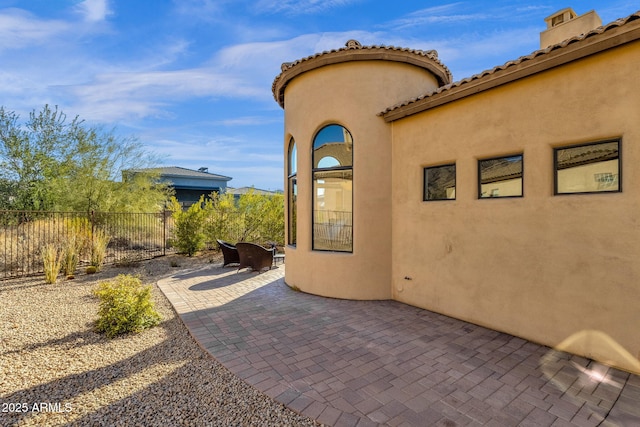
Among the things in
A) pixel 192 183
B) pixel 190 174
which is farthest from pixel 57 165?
pixel 190 174

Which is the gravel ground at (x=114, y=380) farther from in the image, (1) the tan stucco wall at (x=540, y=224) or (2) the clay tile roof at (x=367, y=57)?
(2) the clay tile roof at (x=367, y=57)

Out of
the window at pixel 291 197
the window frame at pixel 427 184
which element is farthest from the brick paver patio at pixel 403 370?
the window at pixel 291 197

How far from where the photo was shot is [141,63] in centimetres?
984

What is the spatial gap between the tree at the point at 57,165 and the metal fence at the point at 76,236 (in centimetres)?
199

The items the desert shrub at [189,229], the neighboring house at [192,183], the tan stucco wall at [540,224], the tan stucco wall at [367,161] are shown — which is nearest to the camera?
the tan stucco wall at [540,224]

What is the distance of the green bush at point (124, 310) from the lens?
500 cm

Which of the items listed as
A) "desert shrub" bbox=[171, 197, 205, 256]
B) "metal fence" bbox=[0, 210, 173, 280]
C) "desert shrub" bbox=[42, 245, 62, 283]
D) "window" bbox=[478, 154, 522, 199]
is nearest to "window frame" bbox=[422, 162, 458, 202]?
"window" bbox=[478, 154, 522, 199]

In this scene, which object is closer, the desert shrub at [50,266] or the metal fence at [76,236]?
the desert shrub at [50,266]

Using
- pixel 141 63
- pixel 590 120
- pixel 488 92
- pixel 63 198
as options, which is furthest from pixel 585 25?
pixel 63 198

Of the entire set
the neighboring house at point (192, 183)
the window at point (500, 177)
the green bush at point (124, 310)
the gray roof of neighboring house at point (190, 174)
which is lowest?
the green bush at point (124, 310)

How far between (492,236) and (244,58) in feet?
34.2

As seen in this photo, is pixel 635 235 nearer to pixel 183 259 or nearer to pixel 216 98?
pixel 183 259

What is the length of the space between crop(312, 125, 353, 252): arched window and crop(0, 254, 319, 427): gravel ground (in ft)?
12.8

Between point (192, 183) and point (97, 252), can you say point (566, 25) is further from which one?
point (192, 183)
